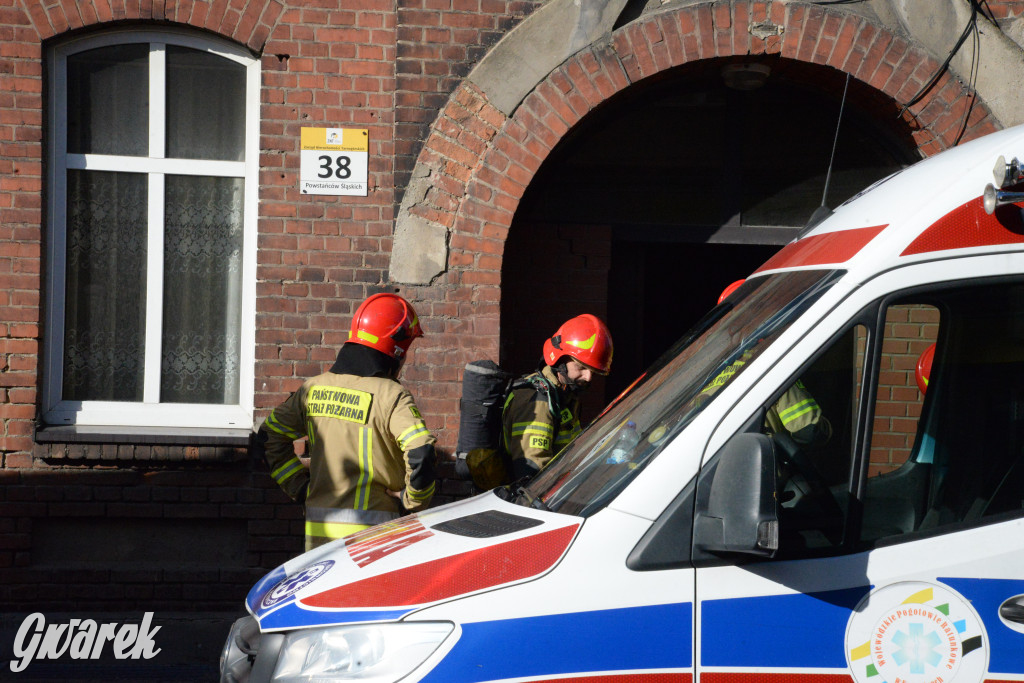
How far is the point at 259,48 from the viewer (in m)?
5.98

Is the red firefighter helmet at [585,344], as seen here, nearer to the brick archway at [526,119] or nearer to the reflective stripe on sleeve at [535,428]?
the reflective stripe on sleeve at [535,428]

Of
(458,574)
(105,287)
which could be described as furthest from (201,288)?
(458,574)

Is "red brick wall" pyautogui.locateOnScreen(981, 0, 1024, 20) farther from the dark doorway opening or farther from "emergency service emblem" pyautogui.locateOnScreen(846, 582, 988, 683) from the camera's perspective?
"emergency service emblem" pyautogui.locateOnScreen(846, 582, 988, 683)

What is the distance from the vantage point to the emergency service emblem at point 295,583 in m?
2.69

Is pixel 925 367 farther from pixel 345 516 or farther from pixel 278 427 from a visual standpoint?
pixel 278 427

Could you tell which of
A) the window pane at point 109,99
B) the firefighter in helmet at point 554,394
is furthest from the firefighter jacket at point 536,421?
the window pane at point 109,99

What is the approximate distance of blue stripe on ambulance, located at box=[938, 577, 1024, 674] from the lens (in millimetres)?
2281

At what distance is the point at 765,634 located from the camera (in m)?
2.28

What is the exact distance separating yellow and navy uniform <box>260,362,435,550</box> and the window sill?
1687 millimetres

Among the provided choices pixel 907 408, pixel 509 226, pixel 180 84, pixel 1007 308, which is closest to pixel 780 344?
pixel 907 408

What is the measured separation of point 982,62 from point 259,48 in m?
4.48

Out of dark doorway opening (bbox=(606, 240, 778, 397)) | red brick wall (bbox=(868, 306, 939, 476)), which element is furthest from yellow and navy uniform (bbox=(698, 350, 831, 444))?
dark doorway opening (bbox=(606, 240, 778, 397))

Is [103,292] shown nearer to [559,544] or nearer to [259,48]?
[259,48]

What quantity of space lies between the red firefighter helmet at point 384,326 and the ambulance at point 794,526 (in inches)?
71.5
